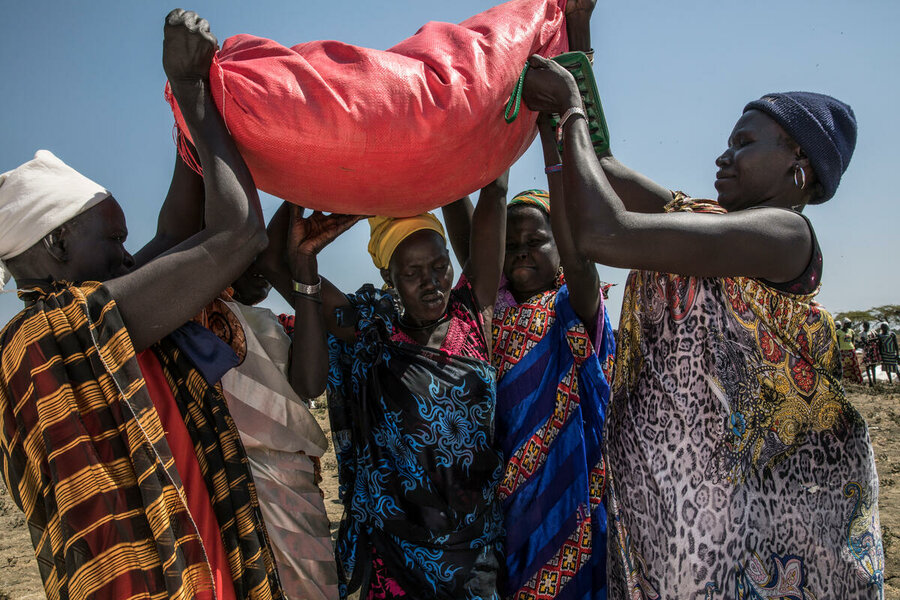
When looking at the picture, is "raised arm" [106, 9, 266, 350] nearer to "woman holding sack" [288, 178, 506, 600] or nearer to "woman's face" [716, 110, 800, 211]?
"woman holding sack" [288, 178, 506, 600]

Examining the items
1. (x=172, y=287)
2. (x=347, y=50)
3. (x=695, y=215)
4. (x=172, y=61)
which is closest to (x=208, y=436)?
(x=172, y=287)

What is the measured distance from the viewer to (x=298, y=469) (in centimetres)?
298

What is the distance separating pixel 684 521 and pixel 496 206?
1.65 metres

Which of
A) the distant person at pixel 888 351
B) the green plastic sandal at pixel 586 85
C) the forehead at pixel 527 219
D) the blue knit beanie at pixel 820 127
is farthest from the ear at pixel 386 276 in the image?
the distant person at pixel 888 351

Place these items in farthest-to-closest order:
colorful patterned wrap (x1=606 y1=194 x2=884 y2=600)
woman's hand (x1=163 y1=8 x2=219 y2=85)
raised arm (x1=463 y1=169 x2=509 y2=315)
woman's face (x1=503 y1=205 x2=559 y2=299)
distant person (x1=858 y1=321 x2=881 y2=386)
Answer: distant person (x1=858 y1=321 x2=881 y2=386)
woman's face (x1=503 y1=205 x2=559 y2=299)
raised arm (x1=463 y1=169 x2=509 y2=315)
colorful patterned wrap (x1=606 y1=194 x2=884 y2=600)
woman's hand (x1=163 y1=8 x2=219 y2=85)

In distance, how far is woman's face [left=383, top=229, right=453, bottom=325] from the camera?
3.13m

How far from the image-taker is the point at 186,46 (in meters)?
2.08

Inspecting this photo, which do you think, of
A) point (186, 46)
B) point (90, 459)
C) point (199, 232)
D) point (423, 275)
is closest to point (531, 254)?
point (423, 275)

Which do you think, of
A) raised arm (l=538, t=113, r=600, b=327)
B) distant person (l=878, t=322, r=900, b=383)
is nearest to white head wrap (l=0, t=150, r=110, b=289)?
raised arm (l=538, t=113, r=600, b=327)

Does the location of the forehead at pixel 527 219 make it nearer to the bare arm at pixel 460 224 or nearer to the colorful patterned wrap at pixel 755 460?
the bare arm at pixel 460 224

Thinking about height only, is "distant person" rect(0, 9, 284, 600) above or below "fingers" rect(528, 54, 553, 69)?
below

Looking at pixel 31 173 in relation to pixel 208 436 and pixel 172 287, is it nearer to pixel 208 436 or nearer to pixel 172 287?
pixel 172 287

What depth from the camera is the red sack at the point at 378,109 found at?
2.15 metres

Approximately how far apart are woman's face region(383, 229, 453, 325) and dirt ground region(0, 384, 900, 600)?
407 centimetres
